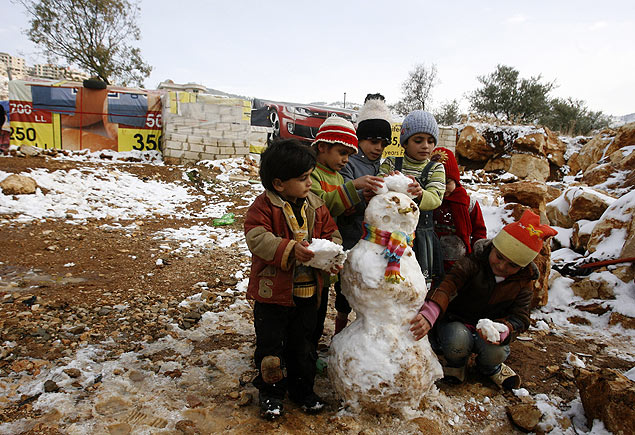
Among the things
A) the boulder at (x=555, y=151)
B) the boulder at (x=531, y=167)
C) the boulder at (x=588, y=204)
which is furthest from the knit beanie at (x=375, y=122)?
the boulder at (x=555, y=151)

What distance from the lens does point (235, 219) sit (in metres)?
7.05

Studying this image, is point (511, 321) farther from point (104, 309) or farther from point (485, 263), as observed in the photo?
point (104, 309)

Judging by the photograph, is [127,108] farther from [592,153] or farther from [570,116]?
[570,116]

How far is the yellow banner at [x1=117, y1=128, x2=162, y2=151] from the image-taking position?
447 inches

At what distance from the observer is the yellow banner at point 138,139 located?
11344mm

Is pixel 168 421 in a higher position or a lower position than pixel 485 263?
lower

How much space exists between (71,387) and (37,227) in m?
4.33

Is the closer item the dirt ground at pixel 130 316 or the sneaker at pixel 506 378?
the dirt ground at pixel 130 316

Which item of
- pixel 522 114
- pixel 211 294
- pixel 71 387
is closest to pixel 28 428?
pixel 71 387

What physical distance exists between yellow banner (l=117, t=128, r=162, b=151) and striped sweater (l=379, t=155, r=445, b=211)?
10670 mm

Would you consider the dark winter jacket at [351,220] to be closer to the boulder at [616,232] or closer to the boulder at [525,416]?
the boulder at [525,416]

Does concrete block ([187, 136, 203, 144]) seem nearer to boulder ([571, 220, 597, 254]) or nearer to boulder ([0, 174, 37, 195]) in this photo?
boulder ([0, 174, 37, 195])

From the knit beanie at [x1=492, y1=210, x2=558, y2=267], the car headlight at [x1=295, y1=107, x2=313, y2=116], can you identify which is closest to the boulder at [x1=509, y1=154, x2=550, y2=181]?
the car headlight at [x1=295, y1=107, x2=313, y2=116]

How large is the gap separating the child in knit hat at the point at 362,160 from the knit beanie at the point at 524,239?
90 cm
